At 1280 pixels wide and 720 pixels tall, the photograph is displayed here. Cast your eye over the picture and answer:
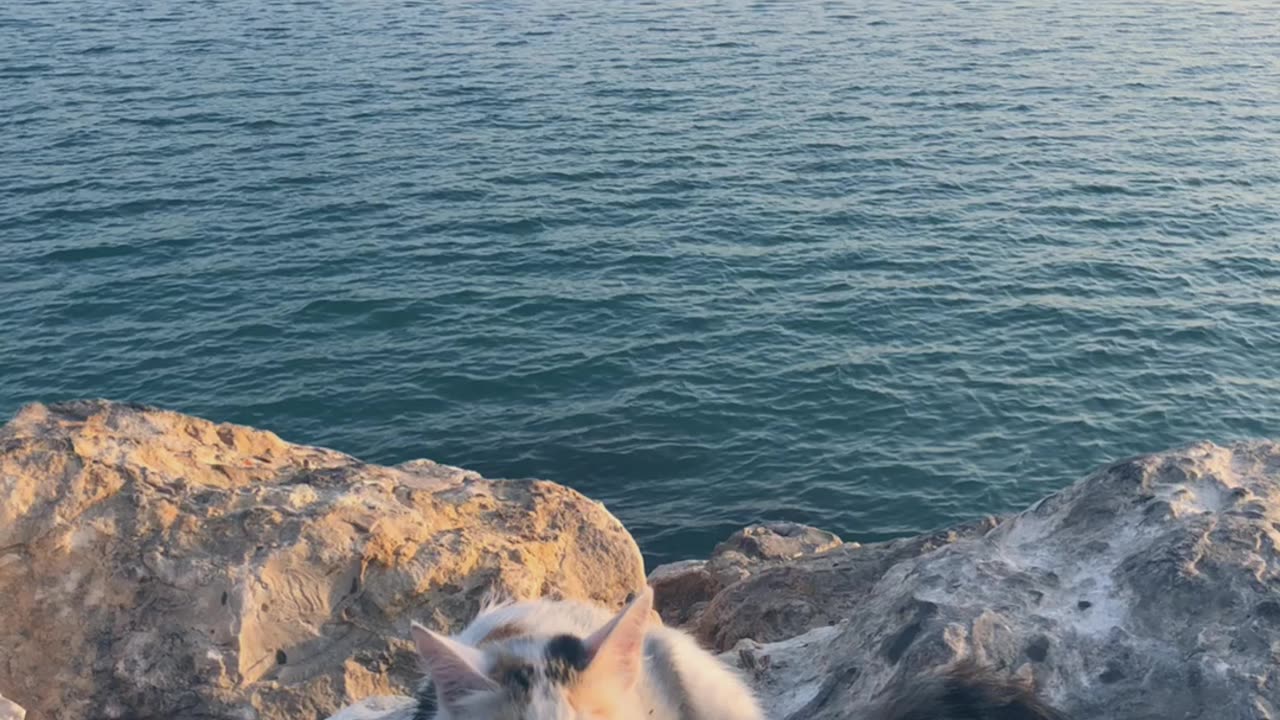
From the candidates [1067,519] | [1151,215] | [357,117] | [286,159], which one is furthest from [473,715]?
[357,117]

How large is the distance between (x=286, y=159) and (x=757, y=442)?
58.5 feet

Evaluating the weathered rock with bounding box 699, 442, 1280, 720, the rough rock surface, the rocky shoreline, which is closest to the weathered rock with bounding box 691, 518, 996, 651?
the rocky shoreline

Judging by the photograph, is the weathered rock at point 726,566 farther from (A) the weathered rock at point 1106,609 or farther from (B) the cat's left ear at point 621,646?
(B) the cat's left ear at point 621,646

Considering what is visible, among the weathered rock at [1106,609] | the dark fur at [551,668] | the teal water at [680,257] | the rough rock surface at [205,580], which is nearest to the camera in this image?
the dark fur at [551,668]

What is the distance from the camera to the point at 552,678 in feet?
15.8

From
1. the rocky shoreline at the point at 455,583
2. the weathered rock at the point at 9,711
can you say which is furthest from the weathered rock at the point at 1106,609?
the weathered rock at the point at 9,711

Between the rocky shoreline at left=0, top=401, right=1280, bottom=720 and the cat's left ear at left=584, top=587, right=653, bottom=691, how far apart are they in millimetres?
2165

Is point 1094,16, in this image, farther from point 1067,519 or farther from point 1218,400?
point 1067,519

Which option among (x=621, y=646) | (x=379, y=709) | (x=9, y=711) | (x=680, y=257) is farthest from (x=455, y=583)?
(x=680, y=257)

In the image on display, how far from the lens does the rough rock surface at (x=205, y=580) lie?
8609mm

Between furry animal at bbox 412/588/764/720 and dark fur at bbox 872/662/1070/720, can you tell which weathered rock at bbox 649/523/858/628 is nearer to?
furry animal at bbox 412/588/764/720

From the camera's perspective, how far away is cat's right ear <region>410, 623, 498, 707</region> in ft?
15.2

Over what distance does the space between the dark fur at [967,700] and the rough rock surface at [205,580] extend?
15.3 feet

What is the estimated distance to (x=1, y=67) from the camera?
39781 millimetres
